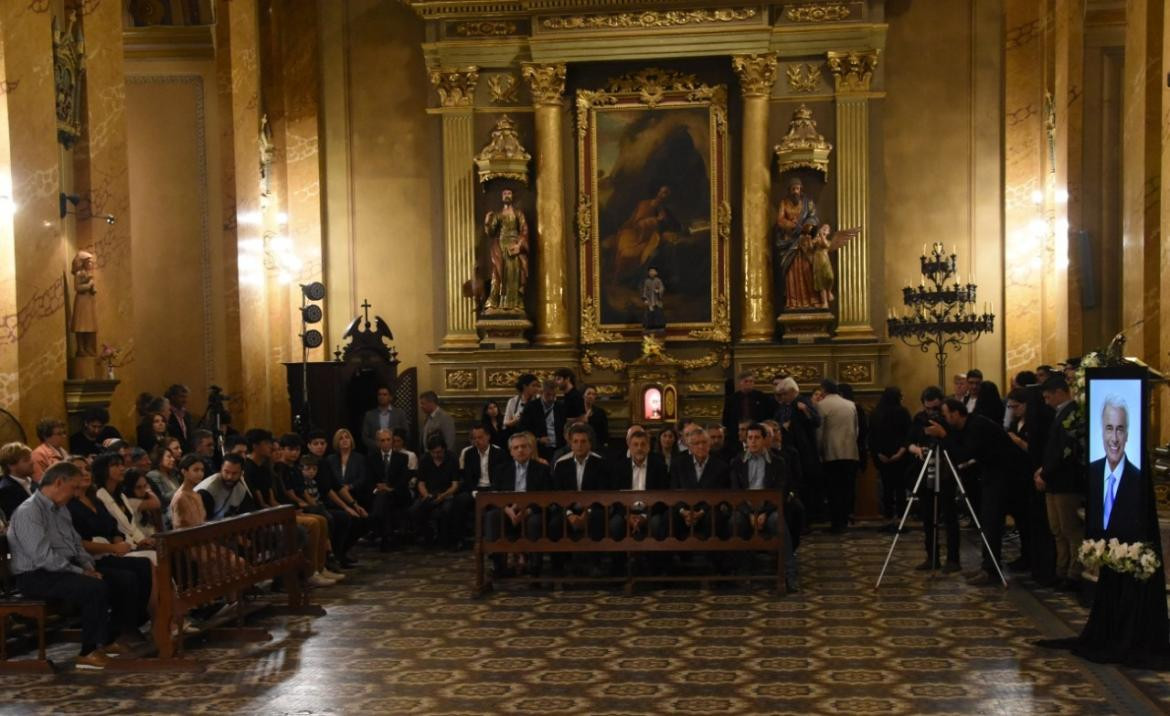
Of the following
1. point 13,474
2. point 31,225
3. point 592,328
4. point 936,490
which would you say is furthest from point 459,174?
point 13,474

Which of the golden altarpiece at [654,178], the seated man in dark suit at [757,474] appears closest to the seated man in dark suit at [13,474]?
the seated man in dark suit at [757,474]

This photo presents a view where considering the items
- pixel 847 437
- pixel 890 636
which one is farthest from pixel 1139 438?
pixel 847 437

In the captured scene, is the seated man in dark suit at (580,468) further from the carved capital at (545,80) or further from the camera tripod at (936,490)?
the carved capital at (545,80)

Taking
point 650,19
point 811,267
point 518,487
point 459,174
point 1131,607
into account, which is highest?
point 650,19

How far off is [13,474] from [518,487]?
4.16 meters

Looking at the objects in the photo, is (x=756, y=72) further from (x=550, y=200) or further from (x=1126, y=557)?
(x=1126, y=557)

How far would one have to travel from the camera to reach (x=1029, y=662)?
25.9 feet

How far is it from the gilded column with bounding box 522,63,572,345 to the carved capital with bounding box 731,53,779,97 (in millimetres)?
2234

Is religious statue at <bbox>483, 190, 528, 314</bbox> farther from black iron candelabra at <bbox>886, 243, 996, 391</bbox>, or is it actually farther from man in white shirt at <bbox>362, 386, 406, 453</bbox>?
black iron candelabra at <bbox>886, 243, 996, 391</bbox>

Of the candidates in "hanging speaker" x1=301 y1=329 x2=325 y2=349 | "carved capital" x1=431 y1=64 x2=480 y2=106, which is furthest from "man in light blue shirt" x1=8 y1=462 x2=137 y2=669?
"carved capital" x1=431 y1=64 x2=480 y2=106

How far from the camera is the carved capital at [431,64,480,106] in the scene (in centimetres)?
1753

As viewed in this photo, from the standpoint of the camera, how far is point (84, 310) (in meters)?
12.6

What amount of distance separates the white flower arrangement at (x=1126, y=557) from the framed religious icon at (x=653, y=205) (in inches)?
385

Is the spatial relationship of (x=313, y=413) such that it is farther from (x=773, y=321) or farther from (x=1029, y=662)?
(x=1029, y=662)
